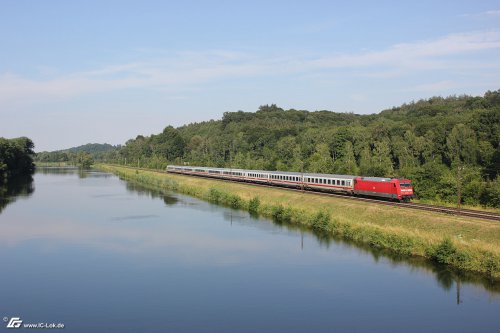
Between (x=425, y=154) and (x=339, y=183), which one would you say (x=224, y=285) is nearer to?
(x=339, y=183)

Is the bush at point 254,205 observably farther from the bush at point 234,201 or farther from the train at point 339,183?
the train at point 339,183

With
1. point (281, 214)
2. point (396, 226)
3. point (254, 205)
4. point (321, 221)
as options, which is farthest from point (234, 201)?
point (396, 226)

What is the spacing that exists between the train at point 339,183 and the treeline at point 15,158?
242ft

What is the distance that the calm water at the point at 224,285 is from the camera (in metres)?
27.3

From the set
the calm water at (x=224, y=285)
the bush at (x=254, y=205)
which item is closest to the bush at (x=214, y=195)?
the bush at (x=254, y=205)

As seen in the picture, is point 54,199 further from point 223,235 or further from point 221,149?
point 221,149

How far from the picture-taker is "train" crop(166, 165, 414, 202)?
54406 mm

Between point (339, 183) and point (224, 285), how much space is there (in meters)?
34.2

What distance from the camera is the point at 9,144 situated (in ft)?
467

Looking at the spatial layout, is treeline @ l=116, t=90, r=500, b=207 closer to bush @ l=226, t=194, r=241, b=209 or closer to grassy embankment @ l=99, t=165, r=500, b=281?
grassy embankment @ l=99, t=165, r=500, b=281

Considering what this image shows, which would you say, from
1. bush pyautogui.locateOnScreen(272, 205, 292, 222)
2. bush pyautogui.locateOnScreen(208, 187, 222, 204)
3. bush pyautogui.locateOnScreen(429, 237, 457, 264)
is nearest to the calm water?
bush pyautogui.locateOnScreen(429, 237, 457, 264)

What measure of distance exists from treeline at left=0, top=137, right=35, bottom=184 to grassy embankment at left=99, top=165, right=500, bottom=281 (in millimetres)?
90541

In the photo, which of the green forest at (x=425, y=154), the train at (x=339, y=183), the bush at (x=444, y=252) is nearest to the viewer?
the bush at (x=444, y=252)

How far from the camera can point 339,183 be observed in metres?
64.2
